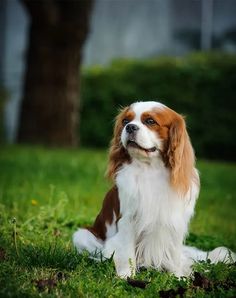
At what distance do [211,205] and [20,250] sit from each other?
13.1 feet

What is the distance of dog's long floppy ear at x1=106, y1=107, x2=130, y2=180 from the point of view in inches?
190

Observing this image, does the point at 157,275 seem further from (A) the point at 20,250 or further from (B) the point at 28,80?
(B) the point at 28,80

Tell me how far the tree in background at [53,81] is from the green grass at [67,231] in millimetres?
2458

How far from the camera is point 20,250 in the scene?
4.80 meters

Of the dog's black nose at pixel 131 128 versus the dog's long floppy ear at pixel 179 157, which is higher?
the dog's black nose at pixel 131 128

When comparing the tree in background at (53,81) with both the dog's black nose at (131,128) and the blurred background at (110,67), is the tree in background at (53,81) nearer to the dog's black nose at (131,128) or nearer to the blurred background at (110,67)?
the blurred background at (110,67)

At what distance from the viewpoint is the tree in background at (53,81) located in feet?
45.5

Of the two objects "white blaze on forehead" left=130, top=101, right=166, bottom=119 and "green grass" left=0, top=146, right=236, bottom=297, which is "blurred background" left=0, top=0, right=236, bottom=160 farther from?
"white blaze on forehead" left=130, top=101, right=166, bottom=119

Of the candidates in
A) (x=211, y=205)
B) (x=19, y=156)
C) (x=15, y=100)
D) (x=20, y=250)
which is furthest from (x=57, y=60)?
(x=20, y=250)

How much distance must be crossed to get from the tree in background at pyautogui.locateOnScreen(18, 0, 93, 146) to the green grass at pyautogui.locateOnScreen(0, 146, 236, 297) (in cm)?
246

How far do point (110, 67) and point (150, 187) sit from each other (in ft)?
41.8

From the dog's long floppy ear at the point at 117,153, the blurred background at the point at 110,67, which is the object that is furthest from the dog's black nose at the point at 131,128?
the blurred background at the point at 110,67

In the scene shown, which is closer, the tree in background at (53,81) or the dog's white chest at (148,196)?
the dog's white chest at (148,196)

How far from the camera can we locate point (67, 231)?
627 cm
